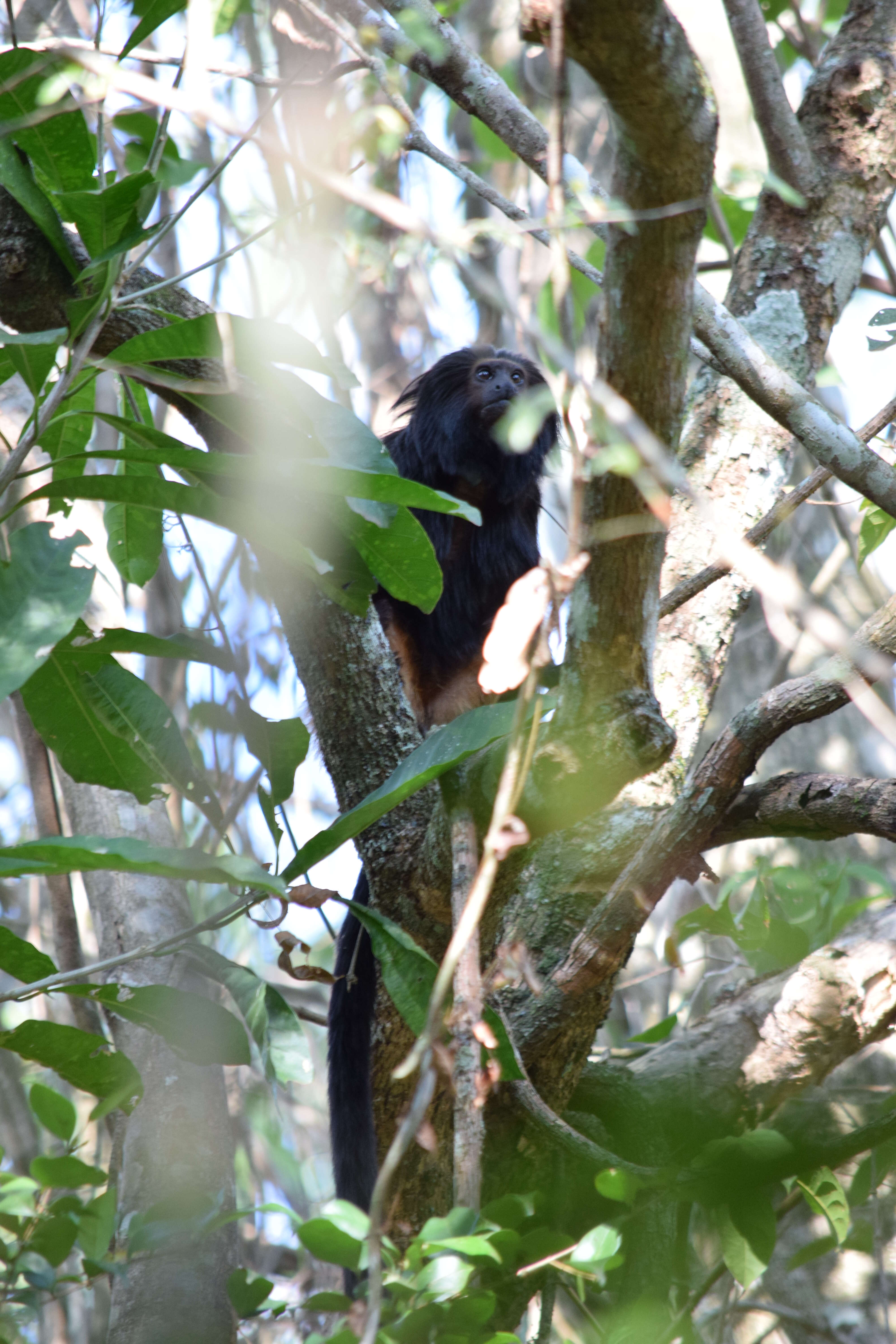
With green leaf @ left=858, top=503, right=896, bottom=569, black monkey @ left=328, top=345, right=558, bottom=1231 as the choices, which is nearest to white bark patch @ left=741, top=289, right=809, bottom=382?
green leaf @ left=858, top=503, right=896, bottom=569

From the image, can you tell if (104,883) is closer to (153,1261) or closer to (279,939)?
(153,1261)

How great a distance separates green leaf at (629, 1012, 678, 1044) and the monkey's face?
1.68 m

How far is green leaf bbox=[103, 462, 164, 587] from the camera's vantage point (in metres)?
2.04

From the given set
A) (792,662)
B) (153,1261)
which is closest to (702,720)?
(153,1261)

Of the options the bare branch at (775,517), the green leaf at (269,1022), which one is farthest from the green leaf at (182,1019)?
the bare branch at (775,517)

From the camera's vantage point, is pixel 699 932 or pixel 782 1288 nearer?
pixel 699 932

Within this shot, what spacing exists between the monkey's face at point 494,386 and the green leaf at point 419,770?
6.19 ft

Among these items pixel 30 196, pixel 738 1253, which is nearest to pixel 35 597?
pixel 30 196

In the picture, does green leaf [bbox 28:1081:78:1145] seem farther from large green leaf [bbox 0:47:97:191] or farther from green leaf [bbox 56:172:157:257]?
large green leaf [bbox 0:47:97:191]

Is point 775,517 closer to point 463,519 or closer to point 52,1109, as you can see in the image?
point 463,519

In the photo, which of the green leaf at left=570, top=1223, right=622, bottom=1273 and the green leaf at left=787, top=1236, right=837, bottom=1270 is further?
the green leaf at left=787, top=1236, right=837, bottom=1270

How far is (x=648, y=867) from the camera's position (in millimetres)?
1688

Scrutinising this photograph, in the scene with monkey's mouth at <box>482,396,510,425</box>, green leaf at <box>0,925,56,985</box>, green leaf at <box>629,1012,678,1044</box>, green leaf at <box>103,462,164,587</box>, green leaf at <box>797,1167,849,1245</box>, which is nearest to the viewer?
green leaf at <box>0,925,56,985</box>

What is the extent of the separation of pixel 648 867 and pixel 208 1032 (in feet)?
2.28
